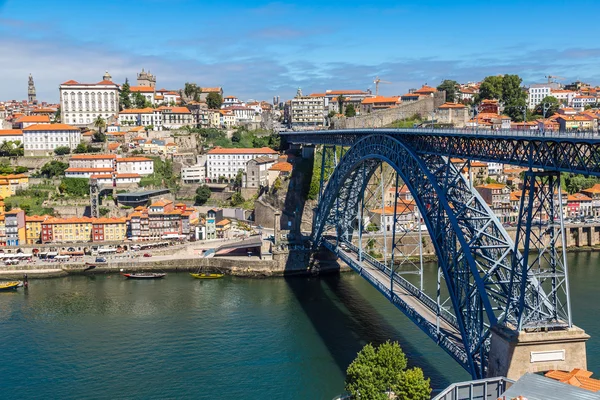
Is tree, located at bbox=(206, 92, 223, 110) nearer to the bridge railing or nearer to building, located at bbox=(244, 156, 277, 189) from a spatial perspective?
building, located at bbox=(244, 156, 277, 189)

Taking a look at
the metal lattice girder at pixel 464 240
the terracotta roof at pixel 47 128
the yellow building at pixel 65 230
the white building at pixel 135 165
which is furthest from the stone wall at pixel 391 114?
the metal lattice girder at pixel 464 240

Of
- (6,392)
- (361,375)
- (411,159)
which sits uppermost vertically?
(411,159)

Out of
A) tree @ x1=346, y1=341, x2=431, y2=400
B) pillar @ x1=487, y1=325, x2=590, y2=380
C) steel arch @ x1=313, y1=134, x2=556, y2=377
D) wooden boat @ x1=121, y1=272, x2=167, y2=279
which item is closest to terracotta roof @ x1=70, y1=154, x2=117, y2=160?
wooden boat @ x1=121, y1=272, x2=167, y2=279

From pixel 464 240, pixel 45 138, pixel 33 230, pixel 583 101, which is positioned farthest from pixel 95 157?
pixel 583 101

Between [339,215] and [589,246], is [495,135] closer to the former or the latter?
[339,215]

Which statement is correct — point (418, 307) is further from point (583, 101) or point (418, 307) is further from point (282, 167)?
point (583, 101)

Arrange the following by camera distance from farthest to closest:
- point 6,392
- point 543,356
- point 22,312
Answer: point 22,312, point 6,392, point 543,356

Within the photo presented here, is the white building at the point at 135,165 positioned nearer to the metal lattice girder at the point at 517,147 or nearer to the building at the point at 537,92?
the metal lattice girder at the point at 517,147

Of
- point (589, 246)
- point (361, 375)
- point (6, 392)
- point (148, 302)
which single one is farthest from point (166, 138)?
point (361, 375)
